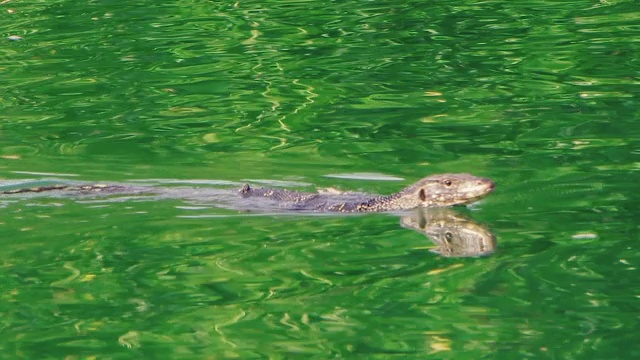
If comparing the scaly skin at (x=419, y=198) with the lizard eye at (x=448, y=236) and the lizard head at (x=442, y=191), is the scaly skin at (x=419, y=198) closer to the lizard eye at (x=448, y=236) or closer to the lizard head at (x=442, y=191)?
the lizard head at (x=442, y=191)

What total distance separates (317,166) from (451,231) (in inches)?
106

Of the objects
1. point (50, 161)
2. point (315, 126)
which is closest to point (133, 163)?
point (50, 161)

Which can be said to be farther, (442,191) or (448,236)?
(442,191)

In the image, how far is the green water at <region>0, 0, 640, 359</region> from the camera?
8031 mm

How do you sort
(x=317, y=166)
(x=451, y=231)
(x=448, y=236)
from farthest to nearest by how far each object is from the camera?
(x=317, y=166)
(x=451, y=231)
(x=448, y=236)

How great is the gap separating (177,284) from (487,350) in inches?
91.2

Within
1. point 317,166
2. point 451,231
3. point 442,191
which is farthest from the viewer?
point 317,166

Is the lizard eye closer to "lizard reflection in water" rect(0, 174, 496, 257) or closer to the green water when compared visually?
"lizard reflection in water" rect(0, 174, 496, 257)

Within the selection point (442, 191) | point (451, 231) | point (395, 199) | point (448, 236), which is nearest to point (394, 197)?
point (395, 199)

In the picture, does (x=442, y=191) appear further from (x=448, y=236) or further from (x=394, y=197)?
(x=448, y=236)

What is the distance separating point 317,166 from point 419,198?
6.27 feet

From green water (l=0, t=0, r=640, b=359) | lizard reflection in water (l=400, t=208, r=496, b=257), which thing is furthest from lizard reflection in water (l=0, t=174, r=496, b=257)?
green water (l=0, t=0, r=640, b=359)

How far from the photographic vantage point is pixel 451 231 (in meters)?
10.2

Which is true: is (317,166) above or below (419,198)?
below
